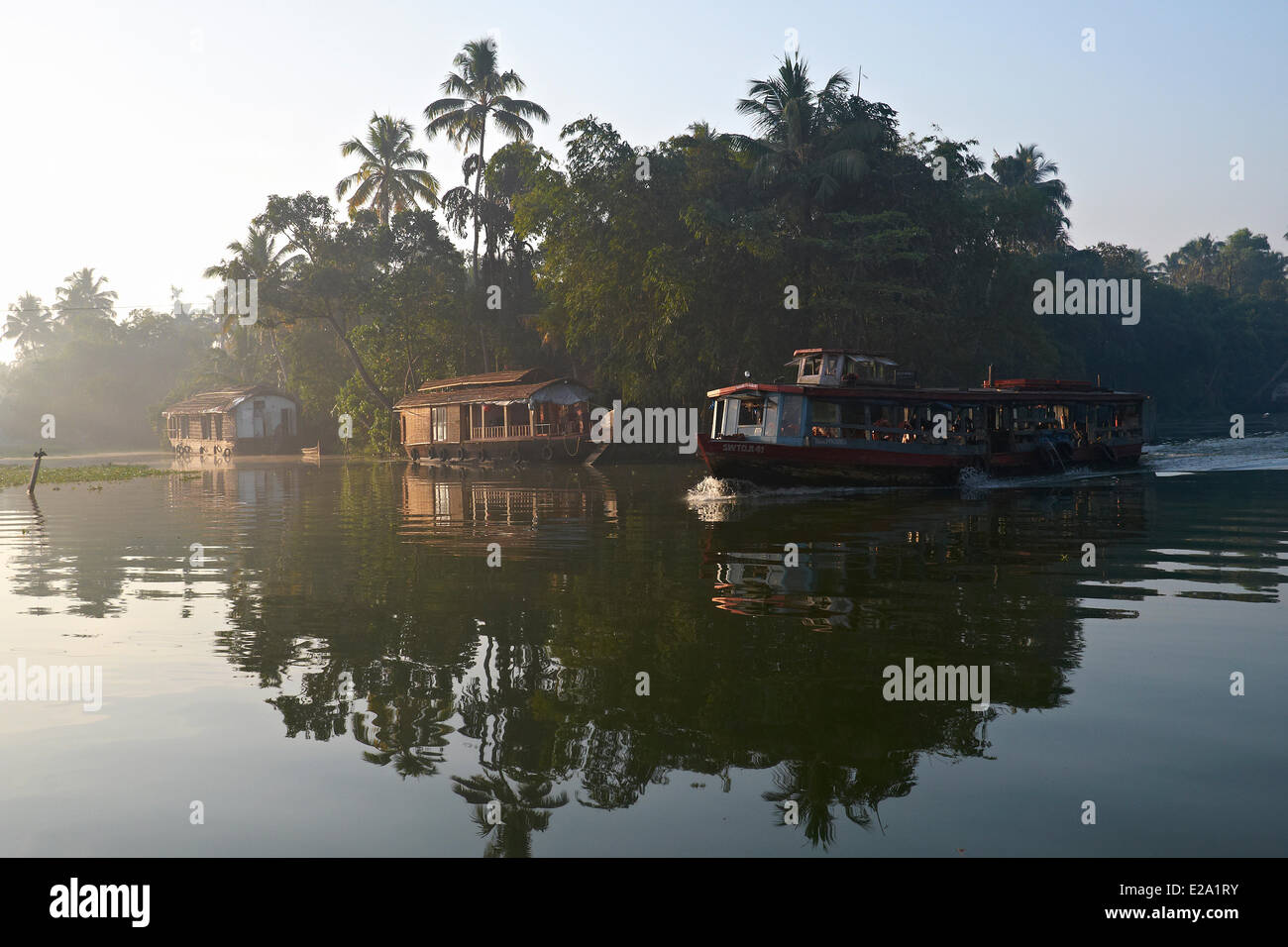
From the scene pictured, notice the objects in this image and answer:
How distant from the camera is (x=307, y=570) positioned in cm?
1346

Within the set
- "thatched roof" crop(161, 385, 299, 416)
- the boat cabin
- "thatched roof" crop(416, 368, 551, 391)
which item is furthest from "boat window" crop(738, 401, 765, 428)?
"thatched roof" crop(161, 385, 299, 416)

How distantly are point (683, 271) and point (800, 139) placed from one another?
7684 mm

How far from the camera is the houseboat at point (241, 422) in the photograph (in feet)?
194

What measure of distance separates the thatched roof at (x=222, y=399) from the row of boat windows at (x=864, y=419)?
38792 millimetres

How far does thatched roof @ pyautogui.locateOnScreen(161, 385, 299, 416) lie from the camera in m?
59.1

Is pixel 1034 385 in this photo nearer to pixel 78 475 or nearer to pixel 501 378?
pixel 501 378

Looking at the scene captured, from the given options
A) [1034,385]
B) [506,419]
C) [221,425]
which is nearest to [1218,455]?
[1034,385]

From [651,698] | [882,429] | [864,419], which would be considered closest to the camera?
[651,698]

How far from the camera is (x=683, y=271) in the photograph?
39406 millimetres

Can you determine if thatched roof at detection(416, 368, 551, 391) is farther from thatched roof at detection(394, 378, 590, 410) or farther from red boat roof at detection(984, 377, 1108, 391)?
red boat roof at detection(984, 377, 1108, 391)

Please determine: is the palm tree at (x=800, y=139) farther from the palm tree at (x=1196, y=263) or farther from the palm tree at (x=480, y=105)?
the palm tree at (x=1196, y=263)
